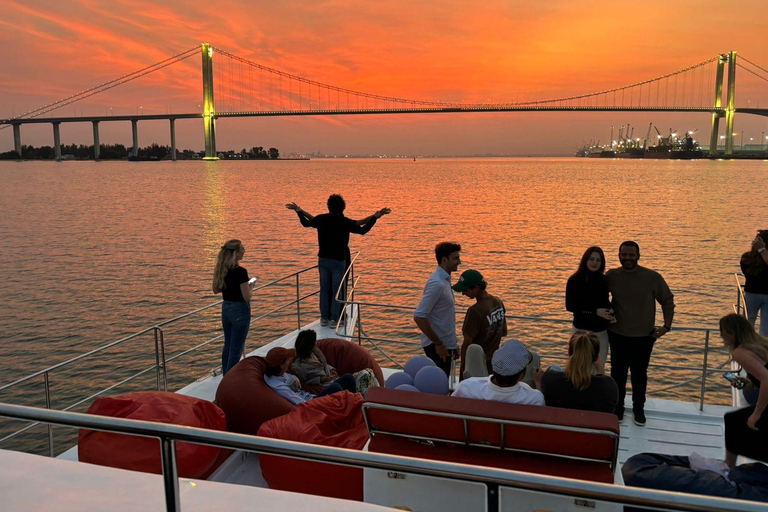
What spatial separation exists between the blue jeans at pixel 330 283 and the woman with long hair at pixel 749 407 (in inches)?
181

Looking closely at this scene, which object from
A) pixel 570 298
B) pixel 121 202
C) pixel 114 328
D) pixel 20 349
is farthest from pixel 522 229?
pixel 121 202

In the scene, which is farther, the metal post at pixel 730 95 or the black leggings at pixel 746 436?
the metal post at pixel 730 95

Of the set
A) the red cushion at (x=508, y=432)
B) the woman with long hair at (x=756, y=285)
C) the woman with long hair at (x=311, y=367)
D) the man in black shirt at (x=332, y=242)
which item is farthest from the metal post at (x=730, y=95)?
the red cushion at (x=508, y=432)

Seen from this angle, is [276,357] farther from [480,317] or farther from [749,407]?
[749,407]

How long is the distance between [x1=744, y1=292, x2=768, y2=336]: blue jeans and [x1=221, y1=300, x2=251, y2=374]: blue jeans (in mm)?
5283

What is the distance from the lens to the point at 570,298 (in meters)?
A: 5.31

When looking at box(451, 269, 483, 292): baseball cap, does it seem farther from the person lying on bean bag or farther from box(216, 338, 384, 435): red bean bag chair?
box(216, 338, 384, 435): red bean bag chair

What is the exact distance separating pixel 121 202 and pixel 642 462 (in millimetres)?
53220

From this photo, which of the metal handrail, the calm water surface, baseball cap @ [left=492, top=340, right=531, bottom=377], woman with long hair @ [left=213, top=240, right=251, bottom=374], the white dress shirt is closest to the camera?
the metal handrail

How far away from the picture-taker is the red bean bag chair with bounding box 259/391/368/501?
374 centimetres

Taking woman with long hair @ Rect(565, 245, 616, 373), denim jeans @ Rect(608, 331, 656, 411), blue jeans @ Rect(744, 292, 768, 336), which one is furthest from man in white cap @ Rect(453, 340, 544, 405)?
blue jeans @ Rect(744, 292, 768, 336)

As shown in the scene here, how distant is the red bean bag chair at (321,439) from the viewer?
3.74m

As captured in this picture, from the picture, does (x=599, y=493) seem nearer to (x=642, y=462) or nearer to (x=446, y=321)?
(x=642, y=462)

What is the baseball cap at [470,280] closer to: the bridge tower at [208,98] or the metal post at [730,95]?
the bridge tower at [208,98]
